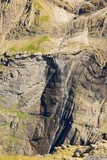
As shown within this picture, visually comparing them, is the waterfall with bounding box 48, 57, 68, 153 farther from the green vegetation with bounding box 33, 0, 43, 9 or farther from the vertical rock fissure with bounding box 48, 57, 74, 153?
the green vegetation with bounding box 33, 0, 43, 9

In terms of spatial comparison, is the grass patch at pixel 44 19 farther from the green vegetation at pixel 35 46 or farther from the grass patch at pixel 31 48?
the grass patch at pixel 31 48

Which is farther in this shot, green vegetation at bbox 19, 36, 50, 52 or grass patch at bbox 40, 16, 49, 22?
grass patch at bbox 40, 16, 49, 22

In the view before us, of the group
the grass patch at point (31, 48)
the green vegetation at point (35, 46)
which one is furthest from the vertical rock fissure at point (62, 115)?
the green vegetation at point (35, 46)

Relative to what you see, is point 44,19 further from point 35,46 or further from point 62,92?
point 62,92

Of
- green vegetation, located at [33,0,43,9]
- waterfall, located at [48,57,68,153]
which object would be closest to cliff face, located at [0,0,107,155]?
waterfall, located at [48,57,68,153]

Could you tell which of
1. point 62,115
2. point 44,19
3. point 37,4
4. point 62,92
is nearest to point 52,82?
point 62,92

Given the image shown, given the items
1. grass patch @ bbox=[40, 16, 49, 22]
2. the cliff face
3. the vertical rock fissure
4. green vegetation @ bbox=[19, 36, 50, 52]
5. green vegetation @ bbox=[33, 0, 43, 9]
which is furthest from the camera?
green vegetation @ bbox=[33, 0, 43, 9]

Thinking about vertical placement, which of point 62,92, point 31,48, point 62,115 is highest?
point 31,48

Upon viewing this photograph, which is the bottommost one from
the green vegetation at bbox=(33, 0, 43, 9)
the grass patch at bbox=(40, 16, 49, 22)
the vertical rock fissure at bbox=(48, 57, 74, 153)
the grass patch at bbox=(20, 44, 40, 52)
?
the vertical rock fissure at bbox=(48, 57, 74, 153)

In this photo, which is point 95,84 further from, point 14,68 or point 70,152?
point 70,152

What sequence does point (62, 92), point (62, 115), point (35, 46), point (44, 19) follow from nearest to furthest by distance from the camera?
1. point (62, 115)
2. point (62, 92)
3. point (35, 46)
4. point (44, 19)
